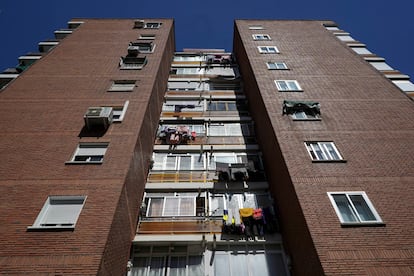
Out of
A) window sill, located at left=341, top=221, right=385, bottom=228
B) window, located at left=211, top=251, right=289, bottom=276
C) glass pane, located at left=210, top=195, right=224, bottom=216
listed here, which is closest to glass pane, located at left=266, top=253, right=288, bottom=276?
window, located at left=211, top=251, right=289, bottom=276

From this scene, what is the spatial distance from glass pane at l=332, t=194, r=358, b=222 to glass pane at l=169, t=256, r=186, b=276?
20.0ft

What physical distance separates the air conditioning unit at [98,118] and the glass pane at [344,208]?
10.0 metres

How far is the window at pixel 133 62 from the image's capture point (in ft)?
58.3

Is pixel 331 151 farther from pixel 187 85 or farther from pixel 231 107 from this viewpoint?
pixel 187 85

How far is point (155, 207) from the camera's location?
12109 millimetres

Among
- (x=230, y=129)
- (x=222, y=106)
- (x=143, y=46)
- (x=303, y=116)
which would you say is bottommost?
(x=303, y=116)

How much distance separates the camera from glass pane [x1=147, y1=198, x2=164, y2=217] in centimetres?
1182

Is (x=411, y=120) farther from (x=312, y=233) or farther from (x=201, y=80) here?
(x=201, y=80)

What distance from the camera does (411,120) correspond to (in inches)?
492

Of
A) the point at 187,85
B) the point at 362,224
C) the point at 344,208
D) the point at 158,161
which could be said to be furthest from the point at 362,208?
the point at 187,85

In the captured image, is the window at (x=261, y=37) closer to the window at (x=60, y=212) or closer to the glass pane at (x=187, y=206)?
the glass pane at (x=187, y=206)

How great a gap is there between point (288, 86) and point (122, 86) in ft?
33.0

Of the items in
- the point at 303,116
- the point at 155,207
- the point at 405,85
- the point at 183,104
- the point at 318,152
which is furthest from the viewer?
the point at 183,104

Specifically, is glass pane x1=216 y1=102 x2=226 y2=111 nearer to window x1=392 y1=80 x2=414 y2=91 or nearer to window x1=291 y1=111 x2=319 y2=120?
window x1=291 y1=111 x2=319 y2=120
